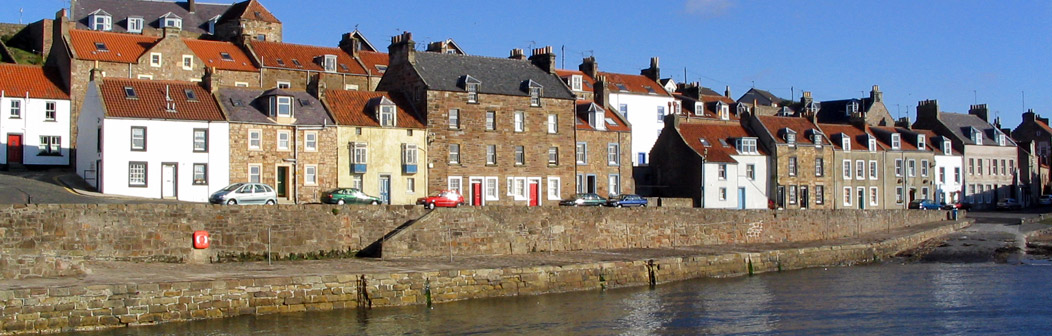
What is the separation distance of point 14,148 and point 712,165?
1304 inches

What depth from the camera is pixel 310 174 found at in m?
40.9

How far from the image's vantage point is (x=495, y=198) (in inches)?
1802

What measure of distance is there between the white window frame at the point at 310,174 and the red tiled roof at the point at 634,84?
91.7 ft

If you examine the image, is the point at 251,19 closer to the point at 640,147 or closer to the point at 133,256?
the point at 640,147

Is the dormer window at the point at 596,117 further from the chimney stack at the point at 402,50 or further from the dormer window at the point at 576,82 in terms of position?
the dormer window at the point at 576,82

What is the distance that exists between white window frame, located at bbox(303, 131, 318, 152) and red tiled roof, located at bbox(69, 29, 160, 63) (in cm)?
1591

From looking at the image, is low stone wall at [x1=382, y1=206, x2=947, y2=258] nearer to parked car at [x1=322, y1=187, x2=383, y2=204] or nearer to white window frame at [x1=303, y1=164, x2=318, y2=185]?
parked car at [x1=322, y1=187, x2=383, y2=204]

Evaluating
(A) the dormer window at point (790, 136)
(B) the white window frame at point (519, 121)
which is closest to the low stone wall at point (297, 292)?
(B) the white window frame at point (519, 121)

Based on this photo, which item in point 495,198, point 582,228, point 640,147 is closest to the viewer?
point 582,228

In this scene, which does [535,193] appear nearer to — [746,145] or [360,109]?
[360,109]

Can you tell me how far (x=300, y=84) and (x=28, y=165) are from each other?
1501 centimetres

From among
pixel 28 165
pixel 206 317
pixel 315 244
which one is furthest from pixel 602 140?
pixel 206 317

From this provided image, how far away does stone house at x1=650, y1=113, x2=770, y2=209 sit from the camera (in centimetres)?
5369

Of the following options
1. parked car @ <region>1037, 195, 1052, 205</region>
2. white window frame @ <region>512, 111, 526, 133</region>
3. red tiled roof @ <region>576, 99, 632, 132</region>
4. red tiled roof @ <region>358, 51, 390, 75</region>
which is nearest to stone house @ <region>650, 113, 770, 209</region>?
red tiled roof @ <region>576, 99, 632, 132</region>
